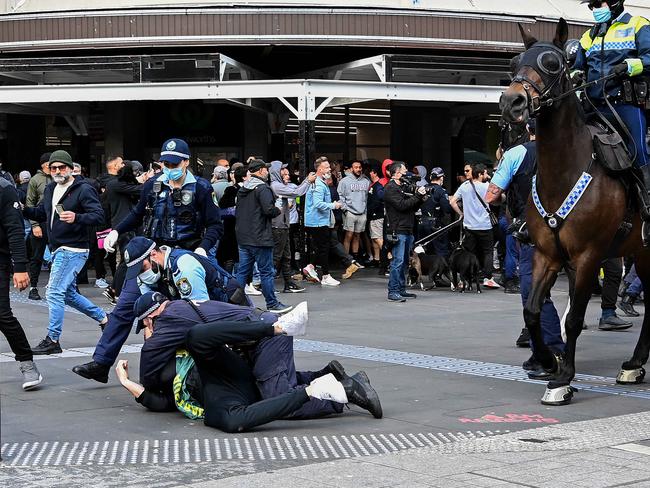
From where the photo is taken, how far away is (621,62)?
9227 millimetres

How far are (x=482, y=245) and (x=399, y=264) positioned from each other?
2415 mm

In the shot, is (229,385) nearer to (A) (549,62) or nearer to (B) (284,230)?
(A) (549,62)

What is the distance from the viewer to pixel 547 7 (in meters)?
25.4

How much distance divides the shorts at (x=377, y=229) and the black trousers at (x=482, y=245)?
2910 mm

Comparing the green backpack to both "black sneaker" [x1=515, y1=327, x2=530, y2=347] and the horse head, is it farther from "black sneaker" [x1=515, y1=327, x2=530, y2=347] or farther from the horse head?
"black sneaker" [x1=515, y1=327, x2=530, y2=347]

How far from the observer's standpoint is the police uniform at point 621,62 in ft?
30.1

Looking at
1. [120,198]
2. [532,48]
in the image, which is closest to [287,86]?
[120,198]

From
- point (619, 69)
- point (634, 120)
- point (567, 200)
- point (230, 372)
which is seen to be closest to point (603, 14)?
point (619, 69)

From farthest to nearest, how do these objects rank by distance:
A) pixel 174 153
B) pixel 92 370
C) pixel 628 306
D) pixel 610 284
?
pixel 628 306, pixel 610 284, pixel 174 153, pixel 92 370

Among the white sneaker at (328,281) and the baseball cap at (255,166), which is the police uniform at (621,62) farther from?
the white sneaker at (328,281)

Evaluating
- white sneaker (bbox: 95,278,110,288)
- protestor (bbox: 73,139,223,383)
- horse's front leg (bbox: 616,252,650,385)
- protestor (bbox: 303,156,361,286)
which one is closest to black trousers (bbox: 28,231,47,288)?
white sneaker (bbox: 95,278,110,288)

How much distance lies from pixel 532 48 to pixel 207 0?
14.7 m

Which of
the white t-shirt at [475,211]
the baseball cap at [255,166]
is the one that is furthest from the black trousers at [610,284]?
the baseball cap at [255,166]

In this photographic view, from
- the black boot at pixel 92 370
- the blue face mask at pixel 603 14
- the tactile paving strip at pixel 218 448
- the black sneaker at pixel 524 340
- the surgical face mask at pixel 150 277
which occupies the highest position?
the blue face mask at pixel 603 14
